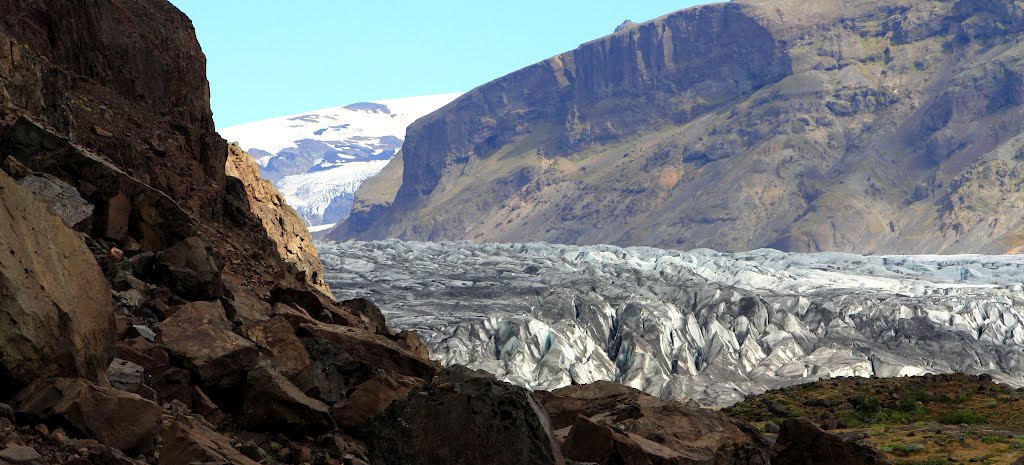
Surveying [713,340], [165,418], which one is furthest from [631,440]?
[713,340]

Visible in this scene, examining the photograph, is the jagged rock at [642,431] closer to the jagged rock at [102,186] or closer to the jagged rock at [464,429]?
the jagged rock at [464,429]

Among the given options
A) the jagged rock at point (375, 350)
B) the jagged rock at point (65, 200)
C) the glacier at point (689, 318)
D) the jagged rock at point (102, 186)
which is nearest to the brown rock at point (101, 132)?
the jagged rock at point (102, 186)

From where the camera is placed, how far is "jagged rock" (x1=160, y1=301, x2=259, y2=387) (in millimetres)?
13234

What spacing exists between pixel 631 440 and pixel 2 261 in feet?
26.7

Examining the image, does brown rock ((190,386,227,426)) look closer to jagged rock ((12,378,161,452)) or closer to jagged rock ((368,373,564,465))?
jagged rock ((368,373,564,465))

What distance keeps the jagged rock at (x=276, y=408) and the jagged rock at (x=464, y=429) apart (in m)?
0.68

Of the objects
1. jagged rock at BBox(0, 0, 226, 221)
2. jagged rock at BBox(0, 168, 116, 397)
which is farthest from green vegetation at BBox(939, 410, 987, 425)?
jagged rock at BBox(0, 168, 116, 397)

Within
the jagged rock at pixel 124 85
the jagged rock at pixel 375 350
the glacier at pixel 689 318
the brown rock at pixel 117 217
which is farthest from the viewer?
the glacier at pixel 689 318

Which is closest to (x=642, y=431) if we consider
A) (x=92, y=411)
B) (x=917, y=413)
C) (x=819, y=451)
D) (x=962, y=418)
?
(x=819, y=451)

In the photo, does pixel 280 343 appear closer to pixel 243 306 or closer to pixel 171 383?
pixel 243 306

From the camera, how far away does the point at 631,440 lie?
15562 millimetres

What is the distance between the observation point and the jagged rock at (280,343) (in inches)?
590

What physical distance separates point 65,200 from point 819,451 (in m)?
11.3

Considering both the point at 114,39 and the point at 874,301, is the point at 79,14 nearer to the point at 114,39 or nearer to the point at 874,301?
the point at 114,39
